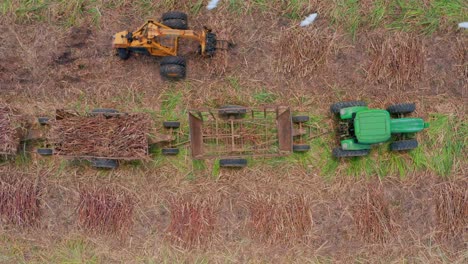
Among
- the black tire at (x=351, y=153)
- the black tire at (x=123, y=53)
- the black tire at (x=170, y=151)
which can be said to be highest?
the black tire at (x=123, y=53)

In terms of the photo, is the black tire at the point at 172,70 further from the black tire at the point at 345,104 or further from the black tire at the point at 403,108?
the black tire at the point at 403,108

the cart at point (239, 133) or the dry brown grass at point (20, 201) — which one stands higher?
the cart at point (239, 133)

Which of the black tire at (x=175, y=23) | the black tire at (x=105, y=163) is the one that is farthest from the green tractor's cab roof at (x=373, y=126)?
the black tire at (x=105, y=163)

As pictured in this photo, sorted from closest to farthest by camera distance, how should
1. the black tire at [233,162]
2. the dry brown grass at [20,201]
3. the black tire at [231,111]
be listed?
the black tire at [231,111] → the black tire at [233,162] → the dry brown grass at [20,201]

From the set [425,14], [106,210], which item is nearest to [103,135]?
[106,210]

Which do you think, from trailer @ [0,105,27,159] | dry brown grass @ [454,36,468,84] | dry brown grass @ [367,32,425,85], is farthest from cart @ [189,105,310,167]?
trailer @ [0,105,27,159]

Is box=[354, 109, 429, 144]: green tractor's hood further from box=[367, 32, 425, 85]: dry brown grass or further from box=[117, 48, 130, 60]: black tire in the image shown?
box=[117, 48, 130, 60]: black tire

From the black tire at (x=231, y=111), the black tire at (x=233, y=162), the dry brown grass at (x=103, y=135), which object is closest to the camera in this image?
the dry brown grass at (x=103, y=135)
